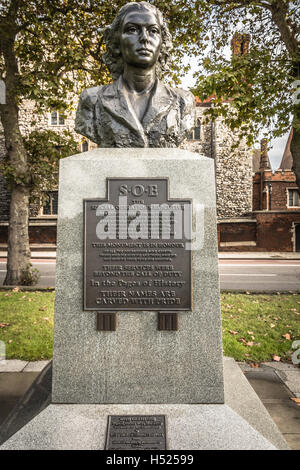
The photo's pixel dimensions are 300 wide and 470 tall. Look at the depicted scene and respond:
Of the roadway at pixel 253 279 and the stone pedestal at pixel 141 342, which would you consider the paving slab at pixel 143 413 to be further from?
the roadway at pixel 253 279

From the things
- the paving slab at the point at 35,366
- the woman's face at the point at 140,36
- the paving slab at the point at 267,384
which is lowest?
the paving slab at the point at 267,384

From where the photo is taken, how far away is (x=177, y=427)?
7.20 ft

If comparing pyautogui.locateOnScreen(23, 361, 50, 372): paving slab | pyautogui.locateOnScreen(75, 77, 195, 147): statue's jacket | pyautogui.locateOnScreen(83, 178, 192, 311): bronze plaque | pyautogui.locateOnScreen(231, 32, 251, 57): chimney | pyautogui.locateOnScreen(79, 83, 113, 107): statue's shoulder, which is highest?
pyautogui.locateOnScreen(231, 32, 251, 57): chimney

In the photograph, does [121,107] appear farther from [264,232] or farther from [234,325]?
[264,232]

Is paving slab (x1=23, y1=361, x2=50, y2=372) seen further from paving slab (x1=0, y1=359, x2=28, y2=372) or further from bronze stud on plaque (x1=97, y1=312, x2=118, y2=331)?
bronze stud on plaque (x1=97, y1=312, x2=118, y2=331)

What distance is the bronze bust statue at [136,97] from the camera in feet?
9.07

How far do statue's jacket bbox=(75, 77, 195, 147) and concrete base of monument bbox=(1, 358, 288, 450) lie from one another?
86.6 inches

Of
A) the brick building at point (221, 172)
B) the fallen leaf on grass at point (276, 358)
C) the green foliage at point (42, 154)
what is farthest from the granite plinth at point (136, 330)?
the brick building at point (221, 172)

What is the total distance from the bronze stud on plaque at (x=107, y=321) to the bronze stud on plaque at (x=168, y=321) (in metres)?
0.35

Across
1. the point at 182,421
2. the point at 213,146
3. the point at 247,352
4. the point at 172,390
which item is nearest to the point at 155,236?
the point at 172,390

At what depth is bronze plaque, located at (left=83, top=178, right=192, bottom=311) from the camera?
255cm

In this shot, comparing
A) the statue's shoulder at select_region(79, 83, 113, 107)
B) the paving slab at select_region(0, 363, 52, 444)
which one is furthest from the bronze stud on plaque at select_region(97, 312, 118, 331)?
the statue's shoulder at select_region(79, 83, 113, 107)

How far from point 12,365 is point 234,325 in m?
3.52

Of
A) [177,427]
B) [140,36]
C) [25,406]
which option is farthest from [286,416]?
[140,36]
